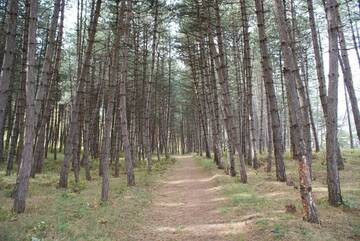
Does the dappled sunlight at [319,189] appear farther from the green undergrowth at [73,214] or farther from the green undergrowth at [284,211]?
the green undergrowth at [73,214]

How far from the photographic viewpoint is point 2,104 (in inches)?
342

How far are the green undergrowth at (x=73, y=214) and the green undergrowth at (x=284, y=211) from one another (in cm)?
284

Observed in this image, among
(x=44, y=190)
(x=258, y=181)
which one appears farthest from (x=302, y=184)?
(x=44, y=190)

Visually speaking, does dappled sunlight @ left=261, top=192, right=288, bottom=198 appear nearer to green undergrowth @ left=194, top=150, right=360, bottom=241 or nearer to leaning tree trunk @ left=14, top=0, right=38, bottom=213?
green undergrowth @ left=194, top=150, right=360, bottom=241

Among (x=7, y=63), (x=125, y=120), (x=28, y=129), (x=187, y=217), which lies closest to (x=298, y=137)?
(x=187, y=217)

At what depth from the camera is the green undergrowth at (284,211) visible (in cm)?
687

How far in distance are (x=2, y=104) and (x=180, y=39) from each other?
1798 centimetres

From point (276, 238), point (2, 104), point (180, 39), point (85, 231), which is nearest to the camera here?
point (276, 238)

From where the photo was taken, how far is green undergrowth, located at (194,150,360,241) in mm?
6871

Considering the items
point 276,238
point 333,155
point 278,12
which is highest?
point 278,12

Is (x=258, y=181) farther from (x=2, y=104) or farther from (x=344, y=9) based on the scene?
(x=344, y=9)

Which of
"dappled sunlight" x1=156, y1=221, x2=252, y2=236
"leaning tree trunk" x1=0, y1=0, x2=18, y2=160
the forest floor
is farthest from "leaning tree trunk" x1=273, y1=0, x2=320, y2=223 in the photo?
"leaning tree trunk" x1=0, y1=0, x2=18, y2=160

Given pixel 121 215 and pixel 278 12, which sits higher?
pixel 278 12

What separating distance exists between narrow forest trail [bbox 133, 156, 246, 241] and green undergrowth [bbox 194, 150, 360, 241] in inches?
14.1
